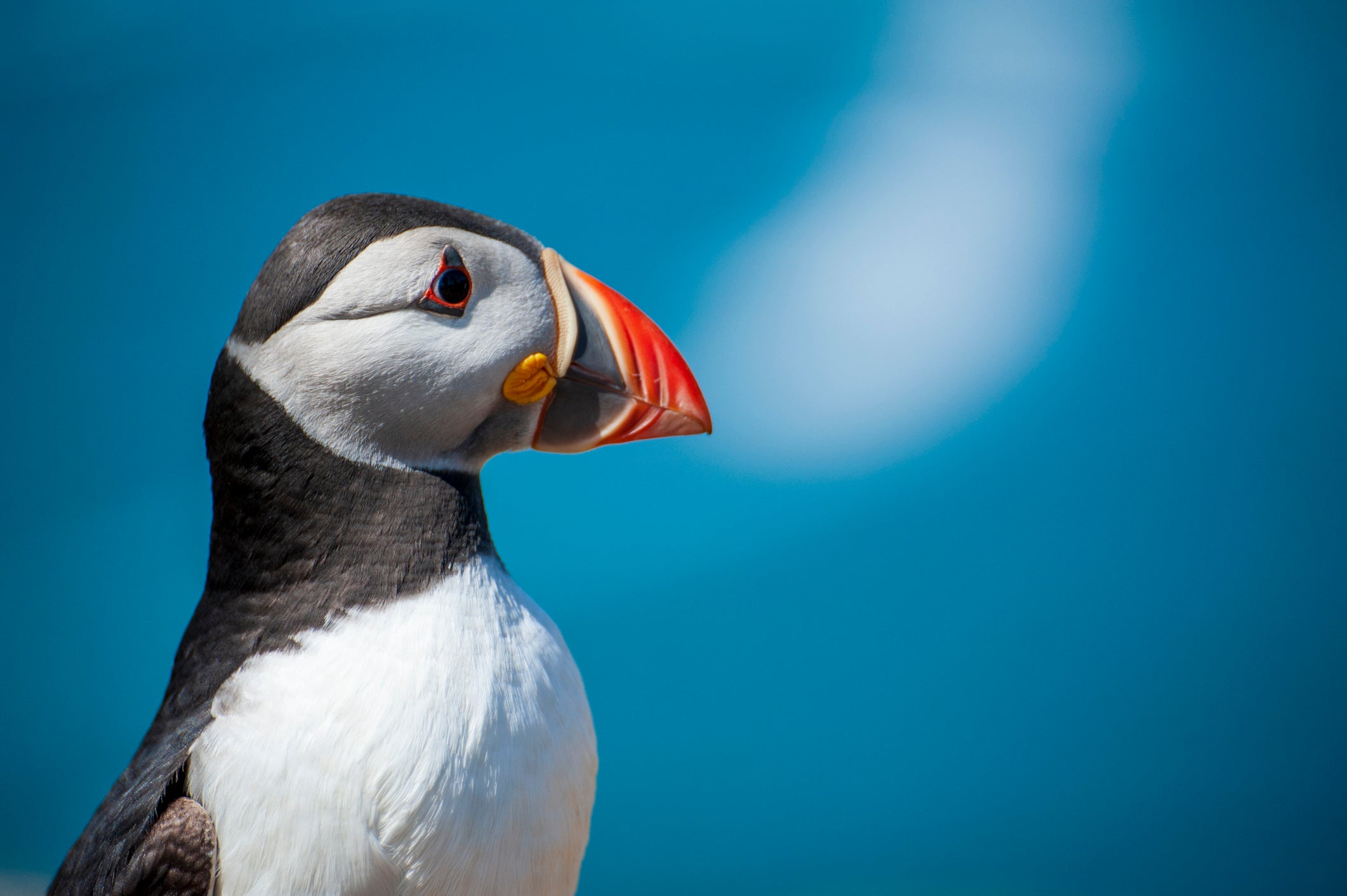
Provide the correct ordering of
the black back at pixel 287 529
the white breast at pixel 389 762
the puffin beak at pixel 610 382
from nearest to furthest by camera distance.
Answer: the white breast at pixel 389 762, the black back at pixel 287 529, the puffin beak at pixel 610 382

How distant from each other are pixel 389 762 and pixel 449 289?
598mm

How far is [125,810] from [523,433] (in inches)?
28.0

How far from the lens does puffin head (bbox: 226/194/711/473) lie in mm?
1303

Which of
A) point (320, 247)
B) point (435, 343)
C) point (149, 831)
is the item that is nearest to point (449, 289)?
point (435, 343)

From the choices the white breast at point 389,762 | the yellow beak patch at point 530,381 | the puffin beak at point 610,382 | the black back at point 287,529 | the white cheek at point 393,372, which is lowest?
the white breast at point 389,762

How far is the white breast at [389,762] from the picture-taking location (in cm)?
120

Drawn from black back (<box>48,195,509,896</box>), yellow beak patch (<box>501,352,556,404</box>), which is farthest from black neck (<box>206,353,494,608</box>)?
yellow beak patch (<box>501,352,556,404</box>)

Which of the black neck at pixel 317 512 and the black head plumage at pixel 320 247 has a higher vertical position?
the black head plumage at pixel 320 247

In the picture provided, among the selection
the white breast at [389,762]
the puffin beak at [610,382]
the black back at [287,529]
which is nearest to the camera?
the white breast at [389,762]

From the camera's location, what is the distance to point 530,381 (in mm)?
1414

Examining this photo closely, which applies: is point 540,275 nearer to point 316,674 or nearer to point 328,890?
point 316,674

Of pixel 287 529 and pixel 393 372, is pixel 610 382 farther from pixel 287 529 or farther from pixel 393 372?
pixel 287 529

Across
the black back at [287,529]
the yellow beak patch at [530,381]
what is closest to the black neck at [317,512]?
the black back at [287,529]

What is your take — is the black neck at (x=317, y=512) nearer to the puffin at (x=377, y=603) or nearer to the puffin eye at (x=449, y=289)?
the puffin at (x=377, y=603)
